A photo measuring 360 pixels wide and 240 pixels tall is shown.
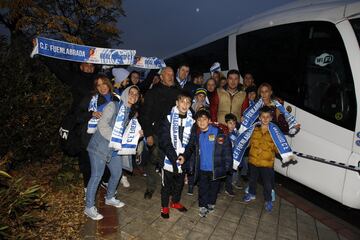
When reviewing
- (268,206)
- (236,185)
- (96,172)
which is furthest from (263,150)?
(96,172)

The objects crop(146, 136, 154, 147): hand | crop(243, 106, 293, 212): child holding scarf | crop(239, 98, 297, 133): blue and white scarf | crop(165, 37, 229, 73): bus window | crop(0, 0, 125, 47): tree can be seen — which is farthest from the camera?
crop(0, 0, 125, 47): tree

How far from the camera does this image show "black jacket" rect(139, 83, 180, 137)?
14.5 feet

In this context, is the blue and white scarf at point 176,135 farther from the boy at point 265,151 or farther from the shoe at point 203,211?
the boy at point 265,151

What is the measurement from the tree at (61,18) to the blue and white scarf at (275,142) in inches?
469

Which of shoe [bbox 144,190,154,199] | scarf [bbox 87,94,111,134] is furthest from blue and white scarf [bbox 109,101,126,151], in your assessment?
shoe [bbox 144,190,154,199]

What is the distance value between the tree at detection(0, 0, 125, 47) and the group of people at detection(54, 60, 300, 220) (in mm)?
11079

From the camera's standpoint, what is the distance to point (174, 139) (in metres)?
4.14

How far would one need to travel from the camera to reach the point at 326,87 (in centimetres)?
495

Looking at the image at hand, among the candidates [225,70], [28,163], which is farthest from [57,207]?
[225,70]

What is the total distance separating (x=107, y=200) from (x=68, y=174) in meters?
0.85

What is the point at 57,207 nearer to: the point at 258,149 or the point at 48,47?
the point at 48,47

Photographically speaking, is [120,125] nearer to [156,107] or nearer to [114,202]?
[156,107]

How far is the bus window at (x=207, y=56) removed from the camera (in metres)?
8.46

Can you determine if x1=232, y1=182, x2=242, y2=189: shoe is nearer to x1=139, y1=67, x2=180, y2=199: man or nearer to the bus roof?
x1=139, y1=67, x2=180, y2=199: man
